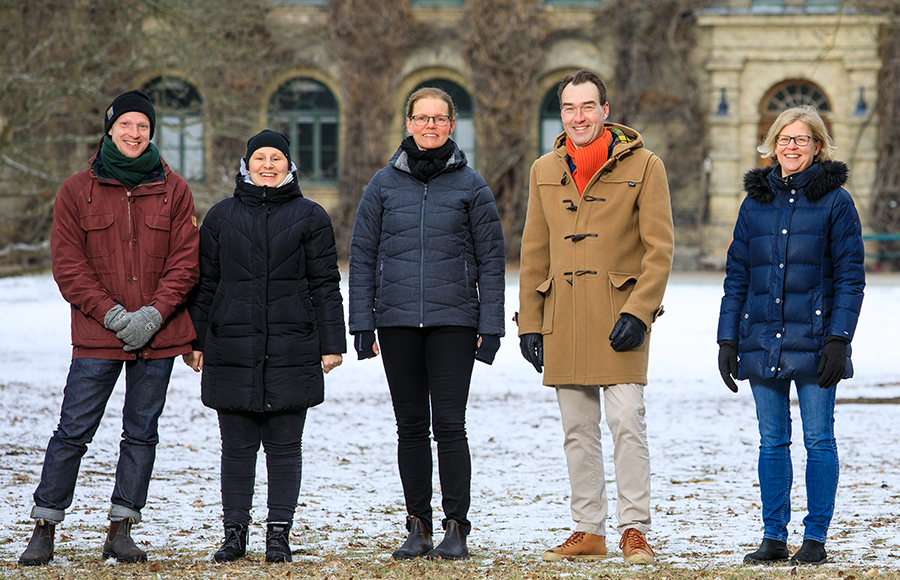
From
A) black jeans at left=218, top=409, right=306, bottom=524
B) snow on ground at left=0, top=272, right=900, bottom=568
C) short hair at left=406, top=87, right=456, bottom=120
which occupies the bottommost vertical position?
snow on ground at left=0, top=272, right=900, bottom=568

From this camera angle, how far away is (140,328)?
4.72 meters

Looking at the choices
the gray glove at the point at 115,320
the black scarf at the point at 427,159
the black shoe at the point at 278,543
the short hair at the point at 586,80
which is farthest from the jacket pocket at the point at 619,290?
the gray glove at the point at 115,320

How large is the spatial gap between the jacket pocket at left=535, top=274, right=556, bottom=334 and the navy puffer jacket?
0.85 metres

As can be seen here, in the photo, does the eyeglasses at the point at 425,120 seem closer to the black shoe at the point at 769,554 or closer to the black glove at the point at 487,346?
the black glove at the point at 487,346

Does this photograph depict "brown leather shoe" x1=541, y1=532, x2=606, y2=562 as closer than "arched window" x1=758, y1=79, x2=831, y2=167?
Yes

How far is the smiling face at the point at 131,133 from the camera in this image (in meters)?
4.87

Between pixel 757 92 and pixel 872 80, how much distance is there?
222 cm

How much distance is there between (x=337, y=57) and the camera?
24062 mm

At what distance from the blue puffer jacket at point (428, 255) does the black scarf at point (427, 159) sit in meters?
0.03

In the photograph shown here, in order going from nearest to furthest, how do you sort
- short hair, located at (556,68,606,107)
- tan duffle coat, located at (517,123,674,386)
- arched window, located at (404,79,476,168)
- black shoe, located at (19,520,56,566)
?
black shoe, located at (19,520,56,566)
tan duffle coat, located at (517,123,674,386)
short hair, located at (556,68,606,107)
arched window, located at (404,79,476,168)

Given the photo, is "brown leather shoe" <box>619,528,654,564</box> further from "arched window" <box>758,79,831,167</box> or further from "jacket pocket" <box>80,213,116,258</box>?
"arched window" <box>758,79,831,167</box>

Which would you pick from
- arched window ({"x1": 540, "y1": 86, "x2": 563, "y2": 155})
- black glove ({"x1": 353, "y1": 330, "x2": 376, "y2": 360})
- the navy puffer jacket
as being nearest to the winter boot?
the navy puffer jacket

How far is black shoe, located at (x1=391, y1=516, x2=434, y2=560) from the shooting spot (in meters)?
4.86

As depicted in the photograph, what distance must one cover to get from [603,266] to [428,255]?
0.73 m
